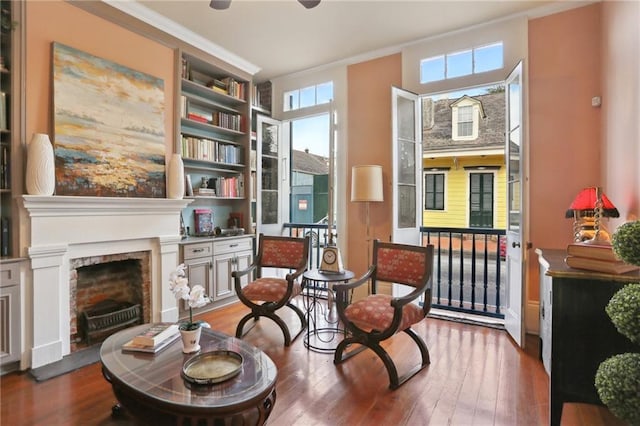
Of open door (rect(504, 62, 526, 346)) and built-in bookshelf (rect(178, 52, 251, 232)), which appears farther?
built-in bookshelf (rect(178, 52, 251, 232))

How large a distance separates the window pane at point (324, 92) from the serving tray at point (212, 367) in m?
3.65

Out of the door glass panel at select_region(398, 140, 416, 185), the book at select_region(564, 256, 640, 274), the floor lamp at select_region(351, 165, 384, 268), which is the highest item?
the door glass panel at select_region(398, 140, 416, 185)

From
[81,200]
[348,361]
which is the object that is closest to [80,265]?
[81,200]

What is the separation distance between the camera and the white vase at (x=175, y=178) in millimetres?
3404

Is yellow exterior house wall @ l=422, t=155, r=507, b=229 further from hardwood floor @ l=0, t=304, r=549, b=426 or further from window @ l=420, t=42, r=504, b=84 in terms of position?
hardwood floor @ l=0, t=304, r=549, b=426

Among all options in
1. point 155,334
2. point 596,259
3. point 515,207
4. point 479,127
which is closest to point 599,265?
point 596,259

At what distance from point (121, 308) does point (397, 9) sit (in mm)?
3917

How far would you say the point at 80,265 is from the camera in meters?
2.83

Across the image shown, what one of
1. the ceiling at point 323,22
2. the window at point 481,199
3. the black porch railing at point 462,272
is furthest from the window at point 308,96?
the window at point 481,199

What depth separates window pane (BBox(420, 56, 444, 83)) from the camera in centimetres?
378

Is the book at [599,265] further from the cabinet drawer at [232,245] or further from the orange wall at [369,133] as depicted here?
the cabinet drawer at [232,245]

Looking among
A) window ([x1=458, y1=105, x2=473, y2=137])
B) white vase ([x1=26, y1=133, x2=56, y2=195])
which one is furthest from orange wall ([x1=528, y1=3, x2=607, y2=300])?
window ([x1=458, y1=105, x2=473, y2=137])

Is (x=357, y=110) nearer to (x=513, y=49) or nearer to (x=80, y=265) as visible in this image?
(x=513, y=49)

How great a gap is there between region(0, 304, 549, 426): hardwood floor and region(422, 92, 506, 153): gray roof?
19.5 feet
